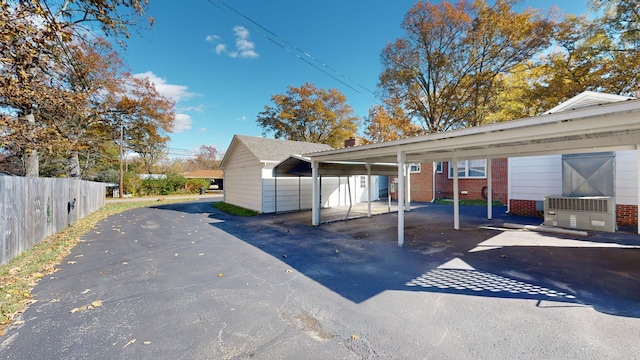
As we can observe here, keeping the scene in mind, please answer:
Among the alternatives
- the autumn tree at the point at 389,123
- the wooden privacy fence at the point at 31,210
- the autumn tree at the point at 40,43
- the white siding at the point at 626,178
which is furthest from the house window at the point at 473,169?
the wooden privacy fence at the point at 31,210

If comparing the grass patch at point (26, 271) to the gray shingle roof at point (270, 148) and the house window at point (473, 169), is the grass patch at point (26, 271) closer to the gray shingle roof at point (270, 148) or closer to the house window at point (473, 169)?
the gray shingle roof at point (270, 148)

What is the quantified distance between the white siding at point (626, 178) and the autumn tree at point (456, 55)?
25.5 feet

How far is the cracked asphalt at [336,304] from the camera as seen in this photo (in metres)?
2.51

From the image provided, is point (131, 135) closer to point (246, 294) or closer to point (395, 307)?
point (246, 294)

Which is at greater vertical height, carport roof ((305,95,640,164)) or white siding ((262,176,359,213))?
carport roof ((305,95,640,164))

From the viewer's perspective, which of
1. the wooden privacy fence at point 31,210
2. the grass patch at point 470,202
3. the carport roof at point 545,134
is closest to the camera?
the carport roof at point 545,134

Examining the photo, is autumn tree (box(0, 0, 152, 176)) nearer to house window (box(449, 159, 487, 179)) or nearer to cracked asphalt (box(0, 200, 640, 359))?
→ cracked asphalt (box(0, 200, 640, 359))

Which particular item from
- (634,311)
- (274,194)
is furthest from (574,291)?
(274,194)

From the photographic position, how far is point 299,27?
1203cm

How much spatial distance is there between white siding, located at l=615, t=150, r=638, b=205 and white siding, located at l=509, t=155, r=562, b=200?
1.53 m

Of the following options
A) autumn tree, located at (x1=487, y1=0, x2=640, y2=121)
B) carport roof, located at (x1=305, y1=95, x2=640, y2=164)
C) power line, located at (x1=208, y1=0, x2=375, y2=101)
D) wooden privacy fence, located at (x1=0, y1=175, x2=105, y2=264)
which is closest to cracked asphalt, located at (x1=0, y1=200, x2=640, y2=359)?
wooden privacy fence, located at (x1=0, y1=175, x2=105, y2=264)

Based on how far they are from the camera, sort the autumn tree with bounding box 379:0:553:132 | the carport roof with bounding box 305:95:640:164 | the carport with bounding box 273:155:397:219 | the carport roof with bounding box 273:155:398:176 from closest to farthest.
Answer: the carport roof with bounding box 305:95:640:164 < the carport with bounding box 273:155:397:219 < the carport roof with bounding box 273:155:398:176 < the autumn tree with bounding box 379:0:553:132

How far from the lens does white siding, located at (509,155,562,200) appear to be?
10039mm

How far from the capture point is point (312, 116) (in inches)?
1102
